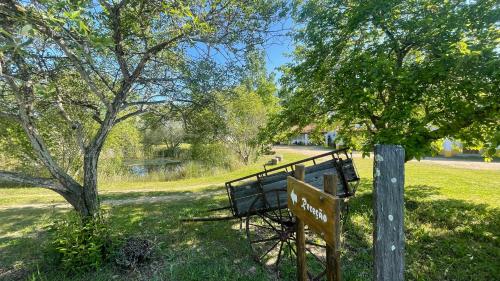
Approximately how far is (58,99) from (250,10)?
12.2 ft

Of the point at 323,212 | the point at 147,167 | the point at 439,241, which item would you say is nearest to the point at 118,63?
the point at 323,212

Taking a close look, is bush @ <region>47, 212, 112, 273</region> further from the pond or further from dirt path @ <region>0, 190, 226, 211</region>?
the pond

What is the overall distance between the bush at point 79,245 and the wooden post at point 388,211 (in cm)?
382

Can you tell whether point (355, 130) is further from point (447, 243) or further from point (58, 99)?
point (58, 99)

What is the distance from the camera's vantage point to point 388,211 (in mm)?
2033

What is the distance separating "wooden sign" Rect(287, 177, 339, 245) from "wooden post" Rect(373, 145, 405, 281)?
1.45ft

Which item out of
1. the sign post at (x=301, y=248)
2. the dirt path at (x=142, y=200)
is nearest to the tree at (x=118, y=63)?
the sign post at (x=301, y=248)

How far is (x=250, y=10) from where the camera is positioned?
4605 millimetres

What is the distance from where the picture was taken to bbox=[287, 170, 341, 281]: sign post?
1.85m

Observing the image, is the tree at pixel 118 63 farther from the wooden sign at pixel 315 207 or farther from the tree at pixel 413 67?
the wooden sign at pixel 315 207

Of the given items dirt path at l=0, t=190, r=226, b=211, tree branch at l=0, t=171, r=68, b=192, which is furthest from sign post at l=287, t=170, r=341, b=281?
dirt path at l=0, t=190, r=226, b=211

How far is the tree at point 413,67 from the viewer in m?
4.10

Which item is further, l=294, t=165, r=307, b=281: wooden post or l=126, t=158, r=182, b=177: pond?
l=126, t=158, r=182, b=177: pond

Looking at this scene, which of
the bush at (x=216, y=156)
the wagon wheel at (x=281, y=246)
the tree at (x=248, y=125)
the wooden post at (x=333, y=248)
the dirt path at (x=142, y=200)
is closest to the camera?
the wooden post at (x=333, y=248)
